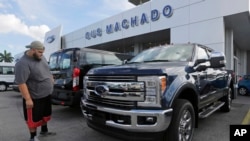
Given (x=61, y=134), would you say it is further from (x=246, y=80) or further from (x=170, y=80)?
(x=246, y=80)

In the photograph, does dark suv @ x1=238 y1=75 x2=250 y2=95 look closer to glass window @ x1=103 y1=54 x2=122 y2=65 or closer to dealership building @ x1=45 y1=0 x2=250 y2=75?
dealership building @ x1=45 y1=0 x2=250 y2=75

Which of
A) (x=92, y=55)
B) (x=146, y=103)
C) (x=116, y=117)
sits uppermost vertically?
(x=92, y=55)

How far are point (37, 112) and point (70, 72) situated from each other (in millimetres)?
1949

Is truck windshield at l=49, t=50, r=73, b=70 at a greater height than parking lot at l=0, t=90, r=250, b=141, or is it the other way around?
truck windshield at l=49, t=50, r=73, b=70

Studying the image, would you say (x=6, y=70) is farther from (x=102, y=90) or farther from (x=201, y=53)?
(x=201, y=53)

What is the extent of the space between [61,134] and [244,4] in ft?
35.1

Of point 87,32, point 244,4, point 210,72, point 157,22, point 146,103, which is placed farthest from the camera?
point 87,32

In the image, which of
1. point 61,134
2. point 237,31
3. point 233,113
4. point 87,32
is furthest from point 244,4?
point 87,32

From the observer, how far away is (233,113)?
22.2ft

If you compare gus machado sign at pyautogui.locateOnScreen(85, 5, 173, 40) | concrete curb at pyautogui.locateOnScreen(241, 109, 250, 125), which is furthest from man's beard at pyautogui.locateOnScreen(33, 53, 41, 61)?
gus machado sign at pyautogui.locateOnScreen(85, 5, 173, 40)

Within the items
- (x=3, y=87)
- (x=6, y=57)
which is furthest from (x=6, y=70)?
(x=6, y=57)

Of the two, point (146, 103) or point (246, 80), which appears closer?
point (146, 103)

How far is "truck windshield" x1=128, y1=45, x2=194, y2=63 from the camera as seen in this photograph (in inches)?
175

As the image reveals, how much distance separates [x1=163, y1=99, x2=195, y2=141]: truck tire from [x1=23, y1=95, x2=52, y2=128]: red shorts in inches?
92.5
